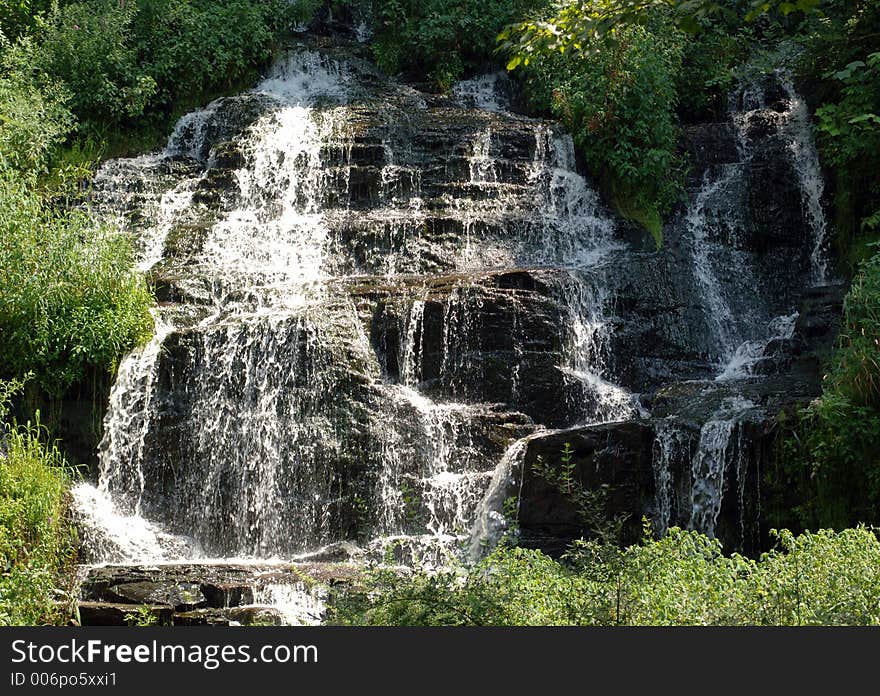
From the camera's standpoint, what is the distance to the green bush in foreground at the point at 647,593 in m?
5.77

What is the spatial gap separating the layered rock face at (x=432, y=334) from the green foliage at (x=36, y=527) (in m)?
0.64

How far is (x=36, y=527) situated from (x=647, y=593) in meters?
6.35

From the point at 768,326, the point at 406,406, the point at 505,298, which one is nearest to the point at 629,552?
the point at 406,406

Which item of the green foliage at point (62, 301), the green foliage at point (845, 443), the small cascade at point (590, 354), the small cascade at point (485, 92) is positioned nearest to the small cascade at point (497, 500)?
the small cascade at point (590, 354)

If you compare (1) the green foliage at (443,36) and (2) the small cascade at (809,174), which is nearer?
(2) the small cascade at (809,174)

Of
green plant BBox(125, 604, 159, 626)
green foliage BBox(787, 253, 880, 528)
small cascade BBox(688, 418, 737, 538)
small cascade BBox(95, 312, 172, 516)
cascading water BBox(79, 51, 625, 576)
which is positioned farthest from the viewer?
small cascade BBox(95, 312, 172, 516)

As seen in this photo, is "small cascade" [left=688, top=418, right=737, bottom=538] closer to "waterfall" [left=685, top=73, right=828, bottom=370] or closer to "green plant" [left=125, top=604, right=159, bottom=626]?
"waterfall" [left=685, top=73, right=828, bottom=370]

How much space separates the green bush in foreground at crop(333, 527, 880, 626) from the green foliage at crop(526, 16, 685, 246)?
28.5 feet

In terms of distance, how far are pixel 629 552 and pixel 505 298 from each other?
252 inches

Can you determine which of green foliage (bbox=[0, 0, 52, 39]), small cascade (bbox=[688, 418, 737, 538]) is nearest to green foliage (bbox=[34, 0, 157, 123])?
green foliage (bbox=[0, 0, 52, 39])

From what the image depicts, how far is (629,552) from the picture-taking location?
6.48 meters

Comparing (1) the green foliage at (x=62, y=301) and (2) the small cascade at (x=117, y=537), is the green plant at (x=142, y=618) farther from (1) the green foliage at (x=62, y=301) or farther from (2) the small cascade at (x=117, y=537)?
(1) the green foliage at (x=62, y=301)

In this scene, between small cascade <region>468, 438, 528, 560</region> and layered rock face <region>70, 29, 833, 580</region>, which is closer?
small cascade <region>468, 438, 528, 560</region>

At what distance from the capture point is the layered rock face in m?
10.3
